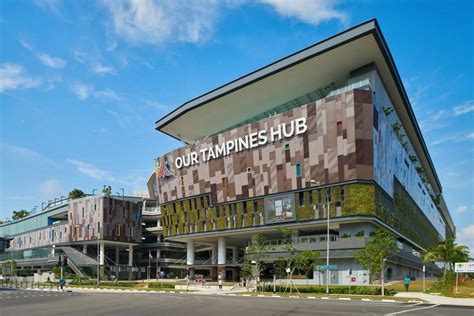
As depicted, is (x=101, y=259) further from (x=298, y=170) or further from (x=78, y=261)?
(x=298, y=170)

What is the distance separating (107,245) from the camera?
122m

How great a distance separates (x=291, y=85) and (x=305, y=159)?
46.1 ft

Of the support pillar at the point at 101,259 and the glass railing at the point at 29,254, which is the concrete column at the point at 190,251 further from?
the glass railing at the point at 29,254

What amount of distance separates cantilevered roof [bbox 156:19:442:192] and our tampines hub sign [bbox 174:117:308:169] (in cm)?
799

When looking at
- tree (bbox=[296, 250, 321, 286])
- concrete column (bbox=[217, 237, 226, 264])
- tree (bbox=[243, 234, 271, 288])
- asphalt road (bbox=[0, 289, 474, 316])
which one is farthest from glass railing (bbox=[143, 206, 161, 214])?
asphalt road (bbox=[0, 289, 474, 316])

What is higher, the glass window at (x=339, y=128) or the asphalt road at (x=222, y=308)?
the glass window at (x=339, y=128)

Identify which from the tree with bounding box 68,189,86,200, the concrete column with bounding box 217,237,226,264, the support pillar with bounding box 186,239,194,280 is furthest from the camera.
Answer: the tree with bounding box 68,189,86,200

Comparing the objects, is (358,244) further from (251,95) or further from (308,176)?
(251,95)

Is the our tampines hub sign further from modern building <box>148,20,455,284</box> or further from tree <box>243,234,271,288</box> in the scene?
tree <box>243,234,271,288</box>

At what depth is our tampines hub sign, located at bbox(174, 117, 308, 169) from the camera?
71.6 metres

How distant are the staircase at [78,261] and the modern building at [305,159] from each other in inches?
992

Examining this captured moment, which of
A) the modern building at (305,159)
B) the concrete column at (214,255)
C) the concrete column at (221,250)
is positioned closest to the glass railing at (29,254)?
the modern building at (305,159)

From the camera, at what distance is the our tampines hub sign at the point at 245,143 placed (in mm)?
71562

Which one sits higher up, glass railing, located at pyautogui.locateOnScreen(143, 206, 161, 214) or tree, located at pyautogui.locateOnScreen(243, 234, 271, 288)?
glass railing, located at pyautogui.locateOnScreen(143, 206, 161, 214)
